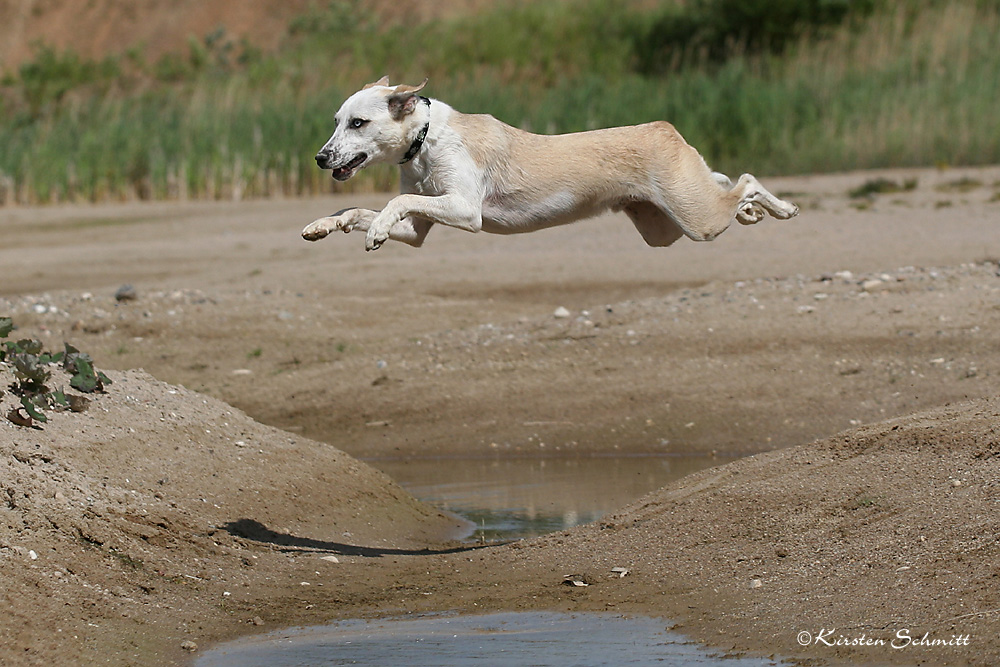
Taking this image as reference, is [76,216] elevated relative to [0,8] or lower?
lower

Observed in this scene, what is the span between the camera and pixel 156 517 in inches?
317

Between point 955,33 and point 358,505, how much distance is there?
21378mm

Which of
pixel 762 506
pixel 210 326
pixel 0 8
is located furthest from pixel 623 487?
pixel 0 8

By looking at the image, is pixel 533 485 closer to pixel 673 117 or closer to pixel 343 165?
pixel 343 165

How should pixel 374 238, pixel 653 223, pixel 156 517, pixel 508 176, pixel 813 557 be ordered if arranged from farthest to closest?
pixel 653 223
pixel 508 176
pixel 156 517
pixel 374 238
pixel 813 557

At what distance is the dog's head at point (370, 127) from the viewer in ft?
25.3

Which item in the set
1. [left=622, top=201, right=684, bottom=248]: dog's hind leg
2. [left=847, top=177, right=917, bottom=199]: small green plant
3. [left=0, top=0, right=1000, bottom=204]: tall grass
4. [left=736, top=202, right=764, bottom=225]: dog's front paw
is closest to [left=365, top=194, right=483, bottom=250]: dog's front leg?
[left=622, top=201, right=684, bottom=248]: dog's hind leg

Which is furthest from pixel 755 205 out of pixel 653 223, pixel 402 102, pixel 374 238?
pixel 374 238

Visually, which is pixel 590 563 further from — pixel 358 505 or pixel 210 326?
pixel 210 326

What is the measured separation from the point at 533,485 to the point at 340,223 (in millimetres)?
3926

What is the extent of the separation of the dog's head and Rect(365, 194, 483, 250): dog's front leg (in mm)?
305

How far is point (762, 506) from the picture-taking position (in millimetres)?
7801

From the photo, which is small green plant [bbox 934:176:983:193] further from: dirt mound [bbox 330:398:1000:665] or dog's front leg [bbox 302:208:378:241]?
dog's front leg [bbox 302:208:378:241]

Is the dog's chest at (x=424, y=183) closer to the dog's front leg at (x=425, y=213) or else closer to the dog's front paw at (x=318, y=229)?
the dog's front leg at (x=425, y=213)
